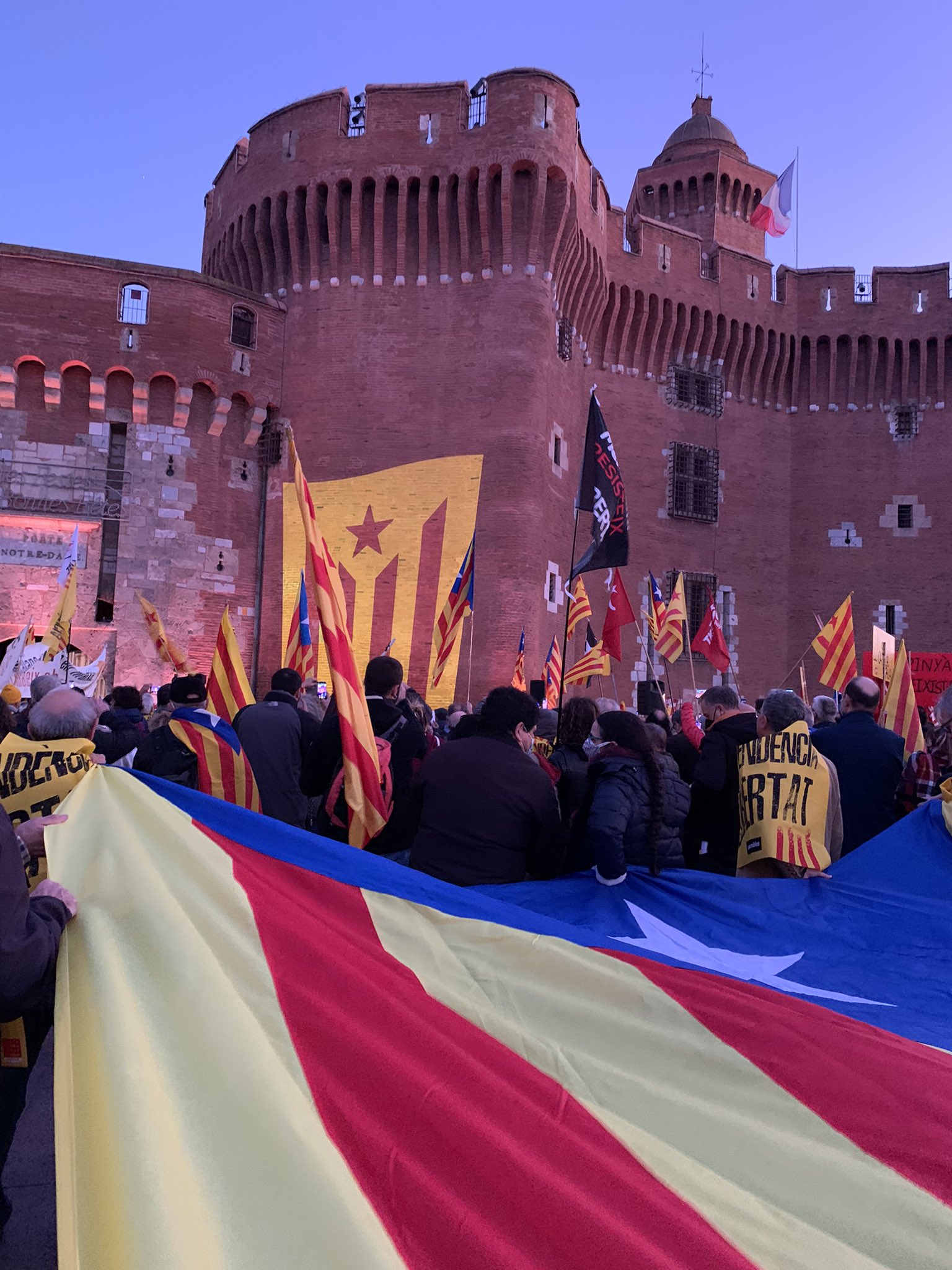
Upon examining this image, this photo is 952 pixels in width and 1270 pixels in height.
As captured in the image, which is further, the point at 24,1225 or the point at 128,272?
the point at 128,272

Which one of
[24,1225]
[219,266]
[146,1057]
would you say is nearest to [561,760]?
[24,1225]

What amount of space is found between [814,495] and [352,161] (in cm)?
1573

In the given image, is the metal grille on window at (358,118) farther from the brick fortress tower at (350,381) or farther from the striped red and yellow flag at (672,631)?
the striped red and yellow flag at (672,631)

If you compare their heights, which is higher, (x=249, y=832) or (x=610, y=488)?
(x=610, y=488)

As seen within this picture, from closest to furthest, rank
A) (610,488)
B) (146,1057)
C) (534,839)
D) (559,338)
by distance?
(146,1057)
(534,839)
(610,488)
(559,338)

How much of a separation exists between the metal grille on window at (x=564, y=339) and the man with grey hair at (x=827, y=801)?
1948 centimetres

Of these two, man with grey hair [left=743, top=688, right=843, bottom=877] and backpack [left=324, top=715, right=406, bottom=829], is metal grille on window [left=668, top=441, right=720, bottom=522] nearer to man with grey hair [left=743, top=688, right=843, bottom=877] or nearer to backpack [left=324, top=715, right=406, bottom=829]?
man with grey hair [left=743, top=688, right=843, bottom=877]

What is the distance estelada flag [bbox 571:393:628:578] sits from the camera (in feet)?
27.2

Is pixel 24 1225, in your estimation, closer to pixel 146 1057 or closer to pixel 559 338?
pixel 146 1057

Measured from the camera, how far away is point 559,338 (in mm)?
23141

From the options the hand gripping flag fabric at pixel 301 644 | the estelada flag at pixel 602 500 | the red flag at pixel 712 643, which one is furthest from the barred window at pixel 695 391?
the estelada flag at pixel 602 500

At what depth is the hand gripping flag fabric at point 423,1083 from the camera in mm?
1589

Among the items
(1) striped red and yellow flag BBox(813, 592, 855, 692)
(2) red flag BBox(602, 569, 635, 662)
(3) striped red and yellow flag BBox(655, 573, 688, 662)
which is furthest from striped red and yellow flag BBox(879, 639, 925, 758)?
(3) striped red and yellow flag BBox(655, 573, 688, 662)

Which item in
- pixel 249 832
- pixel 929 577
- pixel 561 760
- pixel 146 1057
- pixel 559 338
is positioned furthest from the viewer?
pixel 929 577
